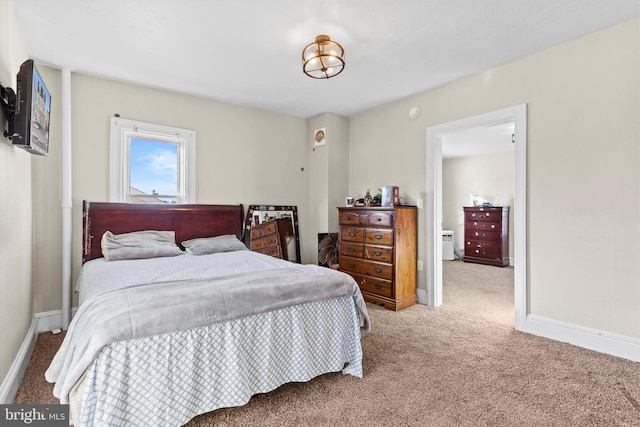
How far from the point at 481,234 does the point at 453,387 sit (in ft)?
17.8

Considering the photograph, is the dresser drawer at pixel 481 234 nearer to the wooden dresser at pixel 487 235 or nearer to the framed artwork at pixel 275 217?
the wooden dresser at pixel 487 235

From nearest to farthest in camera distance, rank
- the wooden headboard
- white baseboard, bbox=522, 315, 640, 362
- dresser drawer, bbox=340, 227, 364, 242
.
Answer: white baseboard, bbox=522, 315, 640, 362, the wooden headboard, dresser drawer, bbox=340, 227, 364, 242

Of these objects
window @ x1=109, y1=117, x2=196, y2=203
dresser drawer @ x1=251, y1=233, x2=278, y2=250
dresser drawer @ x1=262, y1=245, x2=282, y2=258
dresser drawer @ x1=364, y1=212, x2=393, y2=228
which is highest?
window @ x1=109, y1=117, x2=196, y2=203

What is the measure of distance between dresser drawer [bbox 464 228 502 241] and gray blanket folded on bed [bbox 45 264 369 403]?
218 inches

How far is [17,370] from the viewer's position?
209cm

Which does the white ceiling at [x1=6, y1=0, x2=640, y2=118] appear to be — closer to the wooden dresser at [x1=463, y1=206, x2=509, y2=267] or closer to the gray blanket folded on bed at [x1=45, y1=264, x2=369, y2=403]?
the gray blanket folded on bed at [x1=45, y1=264, x2=369, y2=403]

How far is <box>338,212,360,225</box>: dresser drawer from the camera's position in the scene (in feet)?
13.2

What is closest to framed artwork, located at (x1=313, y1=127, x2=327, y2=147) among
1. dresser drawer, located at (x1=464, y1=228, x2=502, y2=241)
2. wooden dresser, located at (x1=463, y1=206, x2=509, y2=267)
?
wooden dresser, located at (x1=463, y1=206, x2=509, y2=267)

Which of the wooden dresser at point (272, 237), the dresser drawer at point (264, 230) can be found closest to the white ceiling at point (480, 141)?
the wooden dresser at point (272, 237)

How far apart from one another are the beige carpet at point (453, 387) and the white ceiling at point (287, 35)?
2593 millimetres

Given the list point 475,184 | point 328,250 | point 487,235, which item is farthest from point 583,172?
point 475,184

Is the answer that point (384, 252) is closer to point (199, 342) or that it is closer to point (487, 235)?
point (199, 342)

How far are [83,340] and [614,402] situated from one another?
9.71 ft

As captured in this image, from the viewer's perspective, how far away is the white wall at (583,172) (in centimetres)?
245
